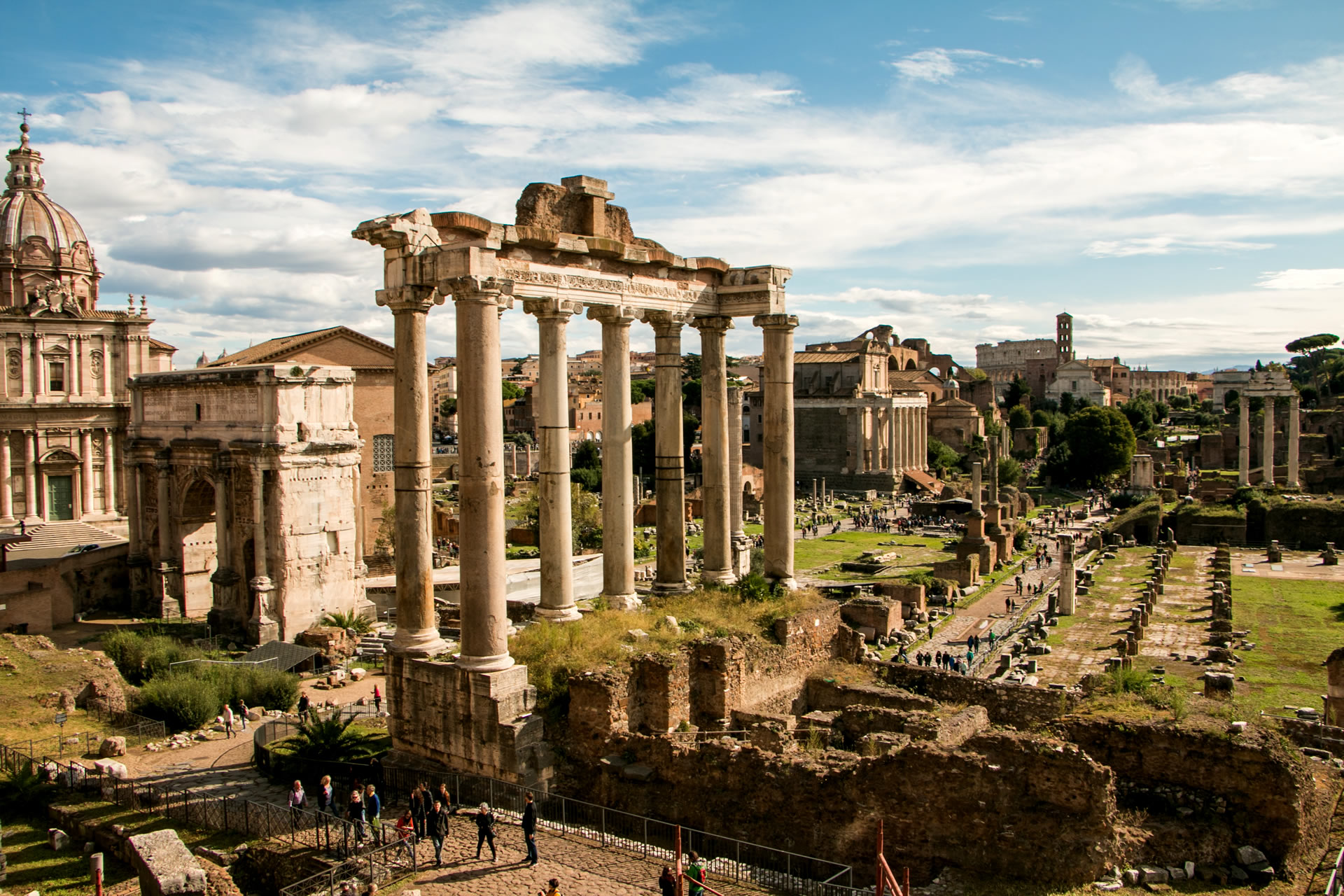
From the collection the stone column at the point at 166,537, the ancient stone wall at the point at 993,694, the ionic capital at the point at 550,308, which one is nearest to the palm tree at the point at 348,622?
the stone column at the point at 166,537

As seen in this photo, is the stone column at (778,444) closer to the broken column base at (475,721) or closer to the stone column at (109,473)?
the broken column base at (475,721)

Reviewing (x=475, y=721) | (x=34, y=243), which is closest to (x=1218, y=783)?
(x=475, y=721)

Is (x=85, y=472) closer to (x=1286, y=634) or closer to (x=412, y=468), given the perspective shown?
(x=412, y=468)

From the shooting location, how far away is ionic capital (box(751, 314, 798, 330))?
1814cm

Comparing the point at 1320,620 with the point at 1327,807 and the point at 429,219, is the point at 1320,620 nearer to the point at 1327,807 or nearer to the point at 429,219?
the point at 1327,807

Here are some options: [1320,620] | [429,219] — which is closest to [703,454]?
[429,219]

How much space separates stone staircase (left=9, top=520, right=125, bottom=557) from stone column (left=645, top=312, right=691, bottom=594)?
2842 cm

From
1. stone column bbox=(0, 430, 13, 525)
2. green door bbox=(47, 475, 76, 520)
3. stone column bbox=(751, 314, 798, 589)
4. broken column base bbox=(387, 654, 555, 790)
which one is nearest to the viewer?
broken column base bbox=(387, 654, 555, 790)

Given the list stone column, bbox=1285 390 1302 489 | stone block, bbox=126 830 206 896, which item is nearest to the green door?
stone block, bbox=126 830 206 896

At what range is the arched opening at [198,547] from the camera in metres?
34.7

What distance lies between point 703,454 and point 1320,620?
2720cm

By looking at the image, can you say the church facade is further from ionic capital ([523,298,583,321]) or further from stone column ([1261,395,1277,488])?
stone column ([1261,395,1277,488])

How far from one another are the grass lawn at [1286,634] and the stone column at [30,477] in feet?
138

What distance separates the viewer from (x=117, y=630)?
97.2ft
